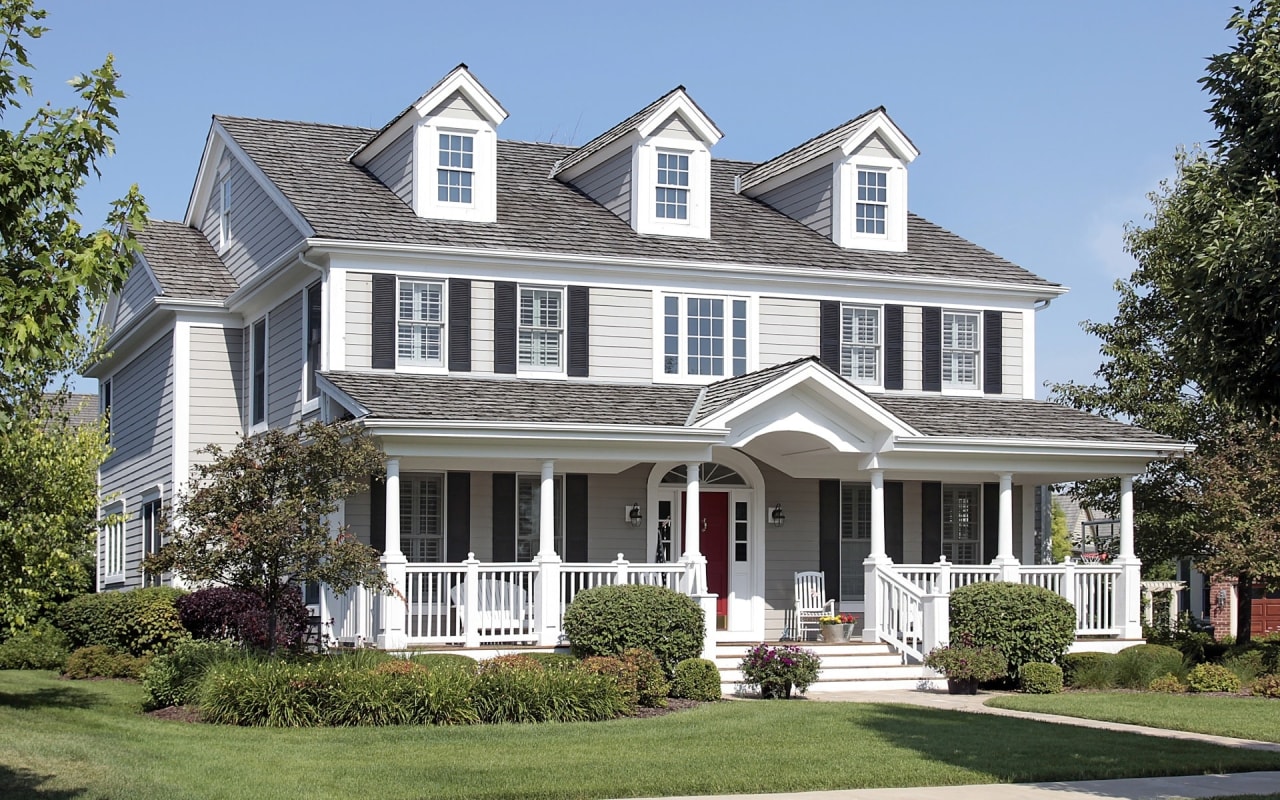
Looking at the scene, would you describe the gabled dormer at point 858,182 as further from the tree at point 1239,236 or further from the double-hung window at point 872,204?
the tree at point 1239,236

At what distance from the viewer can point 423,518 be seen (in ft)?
73.9

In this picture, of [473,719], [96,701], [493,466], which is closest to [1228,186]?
[473,719]

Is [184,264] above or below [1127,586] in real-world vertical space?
above

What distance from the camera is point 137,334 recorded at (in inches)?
1094

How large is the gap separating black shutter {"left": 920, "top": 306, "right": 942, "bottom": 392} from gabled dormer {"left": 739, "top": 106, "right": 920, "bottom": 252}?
136 centimetres

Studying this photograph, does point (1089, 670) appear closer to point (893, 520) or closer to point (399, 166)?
point (893, 520)

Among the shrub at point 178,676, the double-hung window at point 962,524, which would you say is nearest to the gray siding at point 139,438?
the shrub at point 178,676

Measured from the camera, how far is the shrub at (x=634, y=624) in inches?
770

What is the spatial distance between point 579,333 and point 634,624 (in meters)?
5.51

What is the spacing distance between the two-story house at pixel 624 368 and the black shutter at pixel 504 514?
5 centimetres

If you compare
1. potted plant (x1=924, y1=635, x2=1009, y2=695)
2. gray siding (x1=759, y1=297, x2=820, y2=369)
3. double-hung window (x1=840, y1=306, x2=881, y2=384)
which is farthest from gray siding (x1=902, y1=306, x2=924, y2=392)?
potted plant (x1=924, y1=635, x2=1009, y2=695)

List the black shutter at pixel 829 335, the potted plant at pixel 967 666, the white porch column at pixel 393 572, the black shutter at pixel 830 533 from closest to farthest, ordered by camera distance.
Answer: the white porch column at pixel 393 572 → the potted plant at pixel 967 666 → the black shutter at pixel 830 533 → the black shutter at pixel 829 335

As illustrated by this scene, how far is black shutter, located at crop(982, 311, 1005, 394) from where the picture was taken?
2583 centimetres

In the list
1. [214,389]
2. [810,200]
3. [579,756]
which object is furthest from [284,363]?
[579,756]
